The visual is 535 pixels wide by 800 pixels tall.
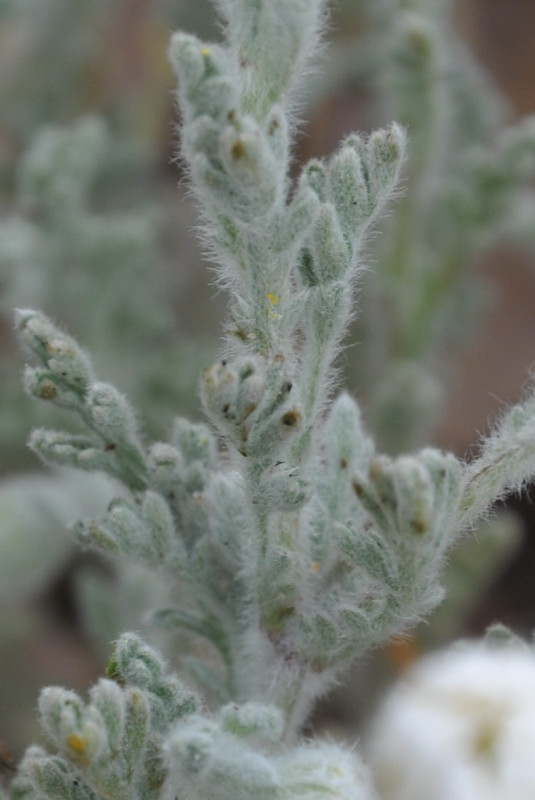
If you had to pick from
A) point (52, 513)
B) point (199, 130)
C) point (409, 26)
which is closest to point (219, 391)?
point (199, 130)

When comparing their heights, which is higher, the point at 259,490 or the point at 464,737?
the point at 259,490

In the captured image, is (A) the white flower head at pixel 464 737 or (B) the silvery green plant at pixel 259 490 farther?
(B) the silvery green plant at pixel 259 490

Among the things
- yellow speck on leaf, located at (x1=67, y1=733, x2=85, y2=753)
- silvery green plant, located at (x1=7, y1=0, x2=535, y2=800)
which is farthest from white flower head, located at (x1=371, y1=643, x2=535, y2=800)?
yellow speck on leaf, located at (x1=67, y1=733, x2=85, y2=753)

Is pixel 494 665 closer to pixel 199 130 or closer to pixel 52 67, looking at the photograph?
pixel 199 130

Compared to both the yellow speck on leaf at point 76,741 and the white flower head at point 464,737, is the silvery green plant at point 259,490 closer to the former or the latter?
the yellow speck on leaf at point 76,741

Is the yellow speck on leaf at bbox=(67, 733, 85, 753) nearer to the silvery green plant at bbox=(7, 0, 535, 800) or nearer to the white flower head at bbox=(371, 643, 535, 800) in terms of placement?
the silvery green plant at bbox=(7, 0, 535, 800)

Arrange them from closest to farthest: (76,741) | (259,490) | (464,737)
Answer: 1. (464,737)
2. (76,741)
3. (259,490)

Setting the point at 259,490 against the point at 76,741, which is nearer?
the point at 76,741

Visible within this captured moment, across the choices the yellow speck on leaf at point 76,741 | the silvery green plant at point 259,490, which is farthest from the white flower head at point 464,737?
the yellow speck on leaf at point 76,741
